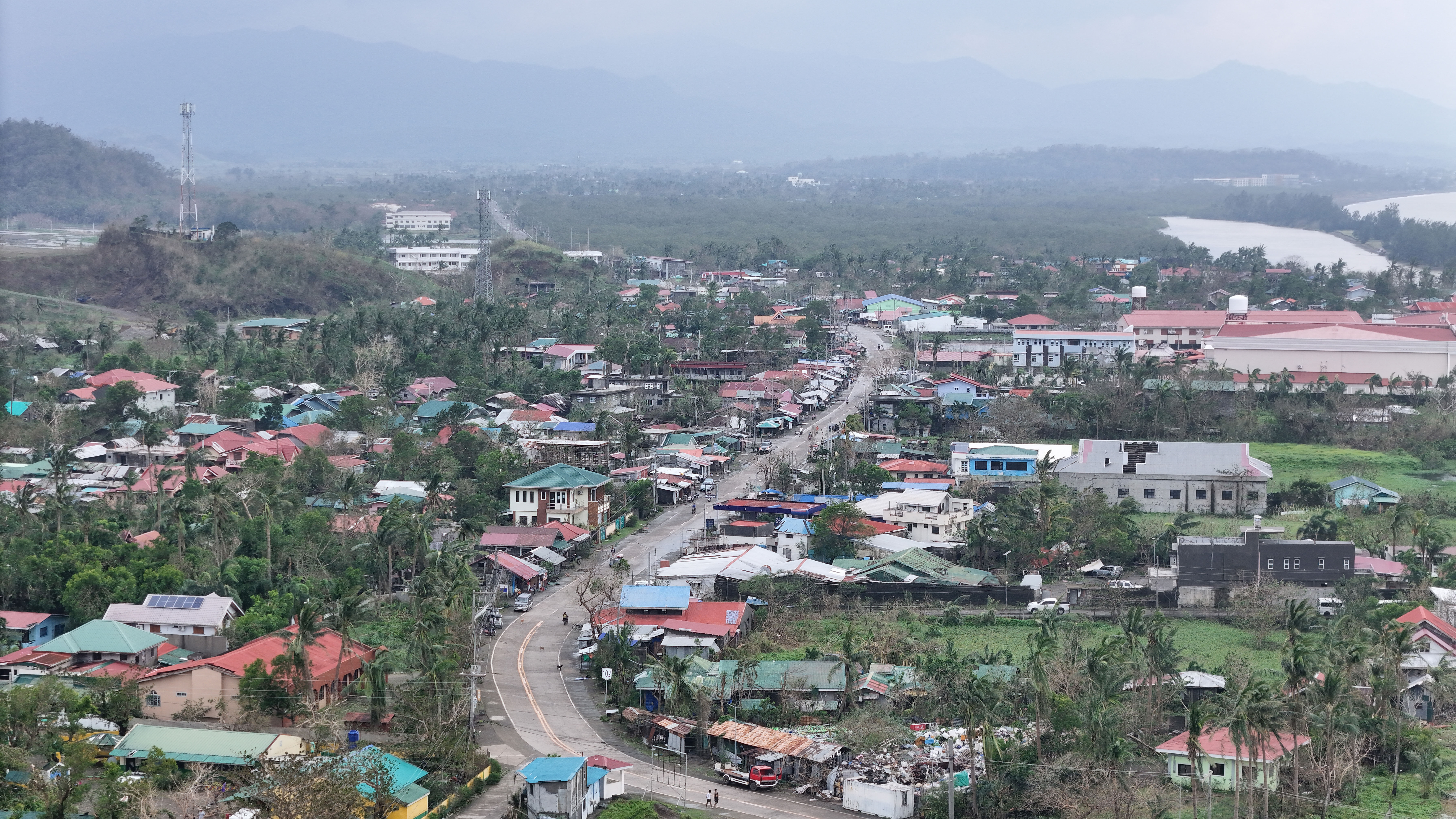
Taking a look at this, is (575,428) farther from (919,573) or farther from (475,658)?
(475,658)

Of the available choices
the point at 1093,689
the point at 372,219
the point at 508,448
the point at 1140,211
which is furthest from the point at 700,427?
the point at 1140,211

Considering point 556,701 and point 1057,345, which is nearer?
point 556,701

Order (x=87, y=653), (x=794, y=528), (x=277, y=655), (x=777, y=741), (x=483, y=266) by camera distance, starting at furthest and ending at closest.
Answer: (x=483, y=266)
(x=794, y=528)
(x=87, y=653)
(x=277, y=655)
(x=777, y=741)

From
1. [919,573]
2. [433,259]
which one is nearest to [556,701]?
[919,573]

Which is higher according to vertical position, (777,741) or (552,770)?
(552,770)

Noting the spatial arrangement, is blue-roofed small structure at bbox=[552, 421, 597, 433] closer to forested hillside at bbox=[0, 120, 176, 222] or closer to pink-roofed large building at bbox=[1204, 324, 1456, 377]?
pink-roofed large building at bbox=[1204, 324, 1456, 377]

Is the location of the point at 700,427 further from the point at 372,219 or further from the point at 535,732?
the point at 372,219

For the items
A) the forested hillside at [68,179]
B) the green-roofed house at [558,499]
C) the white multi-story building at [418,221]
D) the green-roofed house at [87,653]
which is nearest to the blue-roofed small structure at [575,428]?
the green-roofed house at [558,499]
